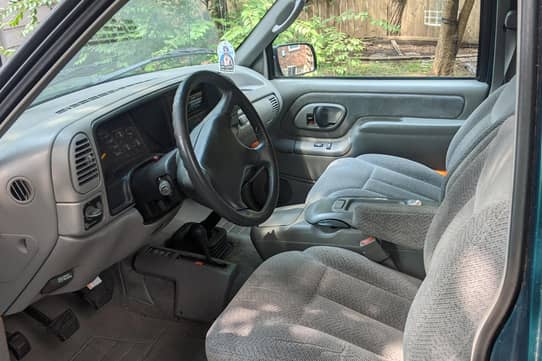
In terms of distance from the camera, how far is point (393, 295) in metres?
1.57

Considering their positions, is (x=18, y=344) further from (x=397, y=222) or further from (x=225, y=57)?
(x=225, y=57)

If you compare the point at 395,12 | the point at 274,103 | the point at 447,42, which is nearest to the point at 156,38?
the point at 274,103

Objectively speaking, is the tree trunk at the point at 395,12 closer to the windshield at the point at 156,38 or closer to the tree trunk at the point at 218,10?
the windshield at the point at 156,38

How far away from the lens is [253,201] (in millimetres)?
2088

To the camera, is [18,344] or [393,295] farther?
[18,344]

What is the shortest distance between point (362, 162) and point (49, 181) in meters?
1.42

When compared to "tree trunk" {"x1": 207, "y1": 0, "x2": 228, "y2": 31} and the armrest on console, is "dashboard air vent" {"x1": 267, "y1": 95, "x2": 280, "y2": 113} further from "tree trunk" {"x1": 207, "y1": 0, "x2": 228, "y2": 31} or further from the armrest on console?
the armrest on console

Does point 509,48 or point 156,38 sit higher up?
point 156,38

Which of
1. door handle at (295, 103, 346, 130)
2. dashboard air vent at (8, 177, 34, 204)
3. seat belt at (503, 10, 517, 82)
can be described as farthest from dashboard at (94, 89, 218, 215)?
seat belt at (503, 10, 517, 82)

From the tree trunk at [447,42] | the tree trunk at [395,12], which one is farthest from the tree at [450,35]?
the tree trunk at [395,12]

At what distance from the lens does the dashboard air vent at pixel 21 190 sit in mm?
1394

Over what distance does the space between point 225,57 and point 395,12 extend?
0.92 metres

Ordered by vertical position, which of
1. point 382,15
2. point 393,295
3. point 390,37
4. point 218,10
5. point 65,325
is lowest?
point 65,325

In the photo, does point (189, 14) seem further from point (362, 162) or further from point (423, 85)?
point (423, 85)
